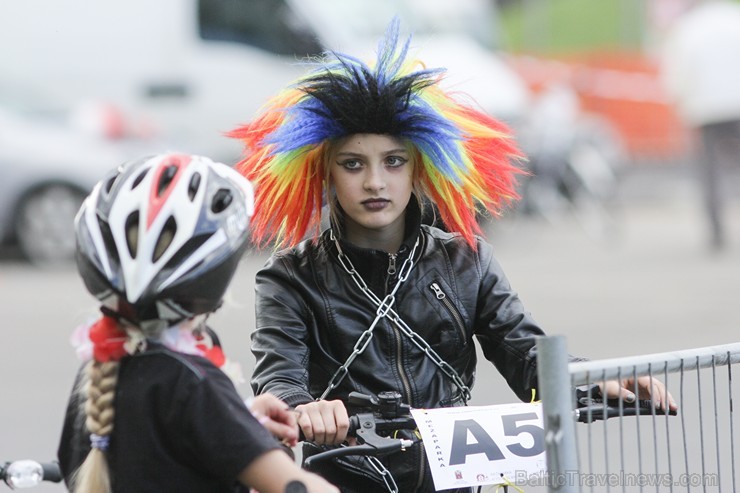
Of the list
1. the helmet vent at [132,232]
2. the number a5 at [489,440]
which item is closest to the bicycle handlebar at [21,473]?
the helmet vent at [132,232]

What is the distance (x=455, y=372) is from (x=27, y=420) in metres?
4.75

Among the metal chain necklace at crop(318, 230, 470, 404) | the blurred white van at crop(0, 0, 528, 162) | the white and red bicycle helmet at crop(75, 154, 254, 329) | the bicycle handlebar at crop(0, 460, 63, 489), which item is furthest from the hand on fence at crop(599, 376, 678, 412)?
the blurred white van at crop(0, 0, 528, 162)

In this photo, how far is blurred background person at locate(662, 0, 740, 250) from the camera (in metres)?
13.4

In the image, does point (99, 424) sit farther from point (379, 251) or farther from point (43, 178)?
point (43, 178)

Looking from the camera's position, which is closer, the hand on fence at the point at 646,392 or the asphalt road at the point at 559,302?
the hand on fence at the point at 646,392

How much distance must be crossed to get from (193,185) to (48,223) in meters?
11.0

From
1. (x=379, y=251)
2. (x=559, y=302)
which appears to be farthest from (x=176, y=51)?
(x=379, y=251)

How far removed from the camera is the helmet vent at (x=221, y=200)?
110 inches

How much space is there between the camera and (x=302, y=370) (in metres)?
3.58

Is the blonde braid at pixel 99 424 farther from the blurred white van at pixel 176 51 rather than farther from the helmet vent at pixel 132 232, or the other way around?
the blurred white van at pixel 176 51

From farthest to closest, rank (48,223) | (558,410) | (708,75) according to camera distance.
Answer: (708,75), (48,223), (558,410)

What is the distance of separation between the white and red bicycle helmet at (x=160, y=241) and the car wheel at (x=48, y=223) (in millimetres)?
10792

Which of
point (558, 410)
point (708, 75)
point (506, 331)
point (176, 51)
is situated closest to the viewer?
point (558, 410)

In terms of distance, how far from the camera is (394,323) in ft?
12.1
